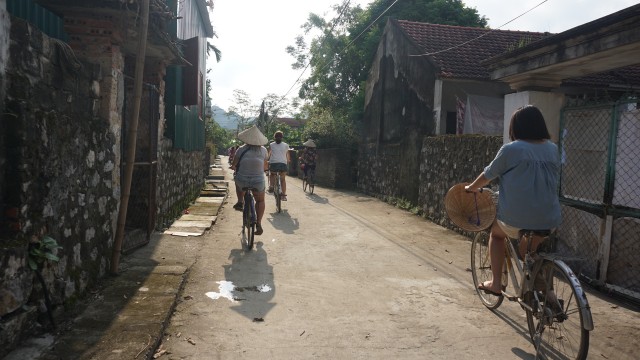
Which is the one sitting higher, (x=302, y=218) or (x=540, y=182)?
(x=540, y=182)

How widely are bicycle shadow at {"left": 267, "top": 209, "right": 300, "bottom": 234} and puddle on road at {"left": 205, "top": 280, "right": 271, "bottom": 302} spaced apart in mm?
3331

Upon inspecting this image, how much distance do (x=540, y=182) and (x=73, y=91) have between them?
3.95 metres

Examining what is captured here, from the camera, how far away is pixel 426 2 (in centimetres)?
2325

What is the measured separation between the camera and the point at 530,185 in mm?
3742

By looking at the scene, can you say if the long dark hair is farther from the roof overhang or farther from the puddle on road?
the roof overhang

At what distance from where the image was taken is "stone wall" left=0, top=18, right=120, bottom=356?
3.18 m


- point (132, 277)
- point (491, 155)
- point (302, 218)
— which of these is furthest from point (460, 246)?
point (132, 277)

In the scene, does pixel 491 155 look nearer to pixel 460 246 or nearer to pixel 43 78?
pixel 460 246

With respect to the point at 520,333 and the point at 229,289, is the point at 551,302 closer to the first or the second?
the point at 520,333

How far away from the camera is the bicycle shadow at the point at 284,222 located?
9.02m

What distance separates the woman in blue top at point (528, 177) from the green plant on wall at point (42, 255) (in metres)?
3.42

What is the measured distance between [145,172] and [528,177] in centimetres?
520

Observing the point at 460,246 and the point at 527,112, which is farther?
the point at 460,246

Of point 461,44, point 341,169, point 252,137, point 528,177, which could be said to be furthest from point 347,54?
point 528,177
